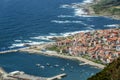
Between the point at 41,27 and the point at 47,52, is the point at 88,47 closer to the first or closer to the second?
the point at 47,52

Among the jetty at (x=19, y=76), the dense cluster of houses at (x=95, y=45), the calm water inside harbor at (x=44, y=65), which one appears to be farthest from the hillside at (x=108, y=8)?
the jetty at (x=19, y=76)

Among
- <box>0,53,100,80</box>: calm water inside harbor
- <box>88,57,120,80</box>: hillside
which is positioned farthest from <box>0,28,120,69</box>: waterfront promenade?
<box>88,57,120,80</box>: hillside

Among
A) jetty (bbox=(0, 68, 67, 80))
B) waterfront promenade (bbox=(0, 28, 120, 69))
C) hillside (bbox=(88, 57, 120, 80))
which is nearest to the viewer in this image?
hillside (bbox=(88, 57, 120, 80))

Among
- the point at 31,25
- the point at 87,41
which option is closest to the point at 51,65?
the point at 87,41

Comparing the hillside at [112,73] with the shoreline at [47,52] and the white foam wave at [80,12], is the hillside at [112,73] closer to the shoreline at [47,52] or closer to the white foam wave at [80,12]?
the shoreline at [47,52]

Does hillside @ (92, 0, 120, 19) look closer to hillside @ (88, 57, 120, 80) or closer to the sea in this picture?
the sea
